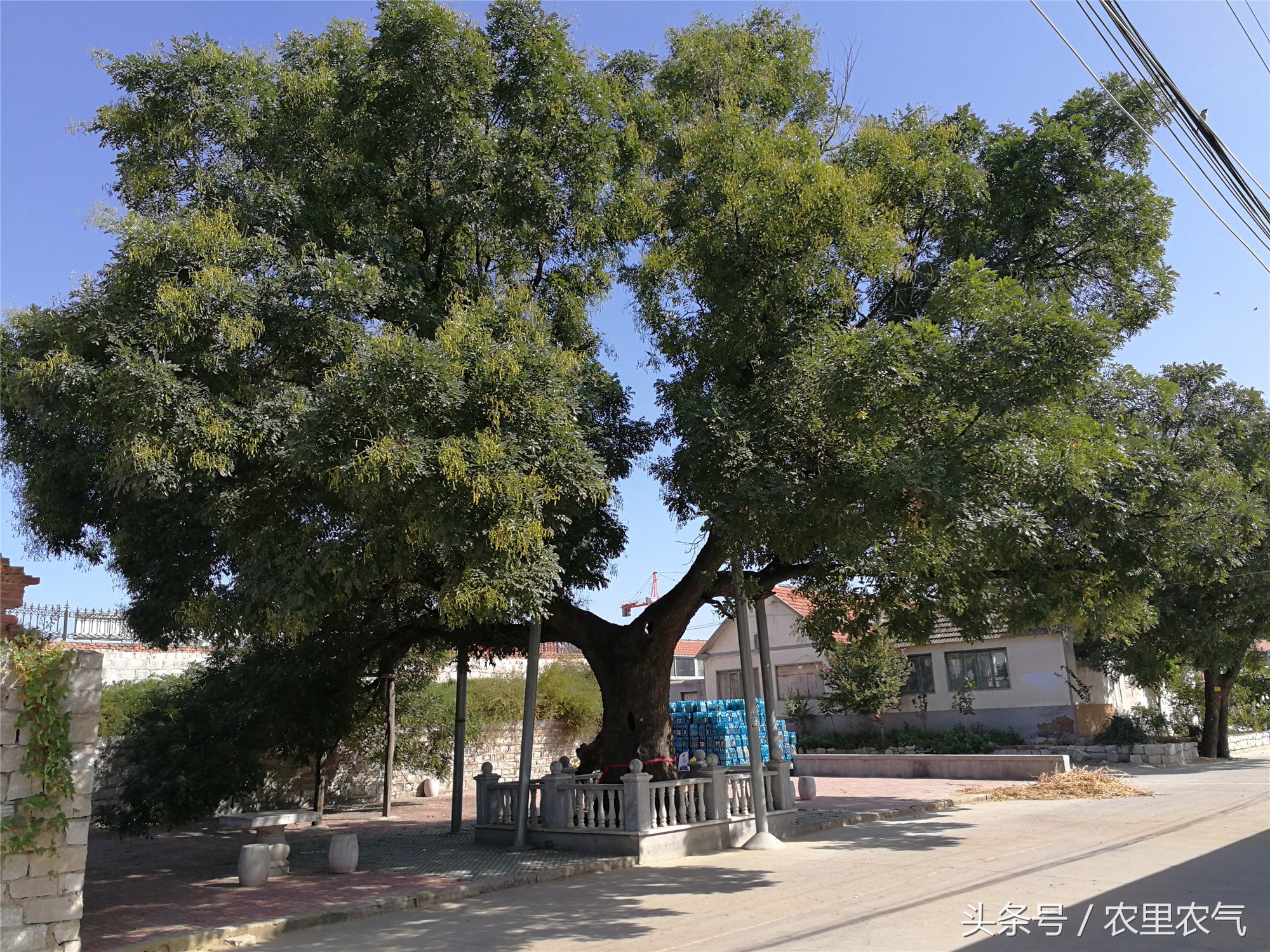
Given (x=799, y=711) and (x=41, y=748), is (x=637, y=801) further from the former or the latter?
(x=799, y=711)

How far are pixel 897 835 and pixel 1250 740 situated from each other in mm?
24096

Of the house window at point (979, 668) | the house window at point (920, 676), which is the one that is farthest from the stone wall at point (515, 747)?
the house window at point (979, 668)

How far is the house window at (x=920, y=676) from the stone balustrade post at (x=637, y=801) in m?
19.2

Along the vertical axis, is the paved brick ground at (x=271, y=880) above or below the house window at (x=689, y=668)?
below

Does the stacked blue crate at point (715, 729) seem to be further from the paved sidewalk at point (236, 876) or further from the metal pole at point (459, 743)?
the metal pole at point (459, 743)

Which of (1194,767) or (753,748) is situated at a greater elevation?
(753,748)

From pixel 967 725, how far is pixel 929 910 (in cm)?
2165

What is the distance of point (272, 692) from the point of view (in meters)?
14.3

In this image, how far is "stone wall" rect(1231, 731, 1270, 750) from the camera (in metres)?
29.0

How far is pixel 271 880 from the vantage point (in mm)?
11273

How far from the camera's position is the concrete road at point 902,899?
24.3 ft

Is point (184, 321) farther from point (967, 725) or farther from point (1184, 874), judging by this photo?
point (967, 725)

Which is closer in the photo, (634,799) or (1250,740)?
(634,799)

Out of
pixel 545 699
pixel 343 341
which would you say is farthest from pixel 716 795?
pixel 545 699
